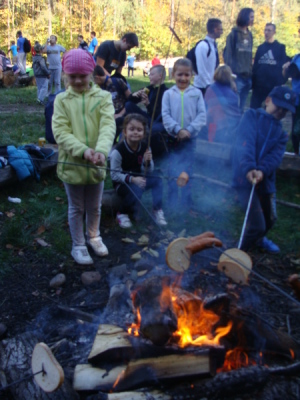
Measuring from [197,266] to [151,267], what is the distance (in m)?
0.44

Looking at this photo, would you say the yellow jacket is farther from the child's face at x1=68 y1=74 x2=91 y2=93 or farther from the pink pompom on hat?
the pink pompom on hat

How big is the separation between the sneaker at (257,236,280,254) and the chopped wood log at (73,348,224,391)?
6.92 ft

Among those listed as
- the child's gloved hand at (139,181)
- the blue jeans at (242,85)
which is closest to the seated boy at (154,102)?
the child's gloved hand at (139,181)

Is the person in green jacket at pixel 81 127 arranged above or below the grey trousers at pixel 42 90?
above

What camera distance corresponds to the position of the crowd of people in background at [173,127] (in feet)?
11.3

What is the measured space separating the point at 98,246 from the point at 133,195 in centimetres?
93

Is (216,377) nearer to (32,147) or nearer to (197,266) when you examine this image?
(197,266)

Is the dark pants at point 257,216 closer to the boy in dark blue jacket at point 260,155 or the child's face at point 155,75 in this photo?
the boy in dark blue jacket at point 260,155

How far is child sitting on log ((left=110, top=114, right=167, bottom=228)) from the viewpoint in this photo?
175 inches

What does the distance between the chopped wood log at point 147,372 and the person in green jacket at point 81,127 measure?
1652 mm

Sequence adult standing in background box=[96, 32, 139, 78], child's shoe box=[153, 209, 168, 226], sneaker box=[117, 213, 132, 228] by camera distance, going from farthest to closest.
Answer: adult standing in background box=[96, 32, 139, 78] → child's shoe box=[153, 209, 168, 226] → sneaker box=[117, 213, 132, 228]

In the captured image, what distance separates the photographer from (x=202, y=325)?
8.21 ft

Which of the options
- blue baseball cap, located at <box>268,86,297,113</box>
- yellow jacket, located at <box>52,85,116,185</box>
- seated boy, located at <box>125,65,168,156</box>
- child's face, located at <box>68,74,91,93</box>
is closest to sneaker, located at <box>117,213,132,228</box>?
yellow jacket, located at <box>52,85,116,185</box>

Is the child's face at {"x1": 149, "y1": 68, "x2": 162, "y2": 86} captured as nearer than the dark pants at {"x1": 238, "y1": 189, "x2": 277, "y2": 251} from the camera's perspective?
No
